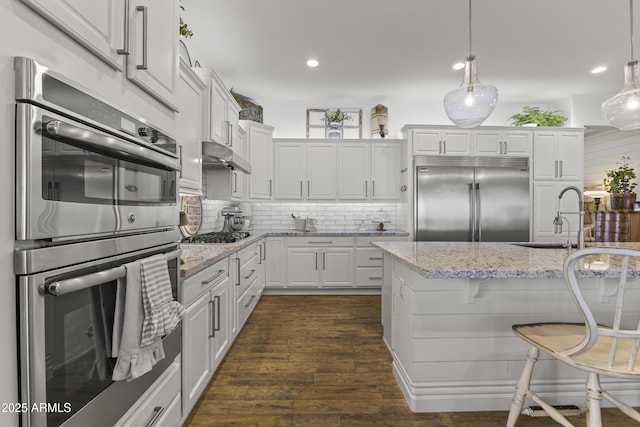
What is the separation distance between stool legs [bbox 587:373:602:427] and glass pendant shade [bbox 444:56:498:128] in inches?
63.7

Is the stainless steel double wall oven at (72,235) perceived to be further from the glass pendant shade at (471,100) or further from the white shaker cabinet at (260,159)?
the white shaker cabinet at (260,159)

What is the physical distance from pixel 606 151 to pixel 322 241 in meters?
5.13

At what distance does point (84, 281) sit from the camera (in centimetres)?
82

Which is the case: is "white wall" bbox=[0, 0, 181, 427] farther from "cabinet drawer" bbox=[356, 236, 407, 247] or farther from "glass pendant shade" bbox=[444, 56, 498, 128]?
"cabinet drawer" bbox=[356, 236, 407, 247]

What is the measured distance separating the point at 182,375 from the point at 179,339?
235 mm

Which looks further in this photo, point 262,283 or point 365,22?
point 262,283

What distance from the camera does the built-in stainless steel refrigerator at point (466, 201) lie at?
4.38m

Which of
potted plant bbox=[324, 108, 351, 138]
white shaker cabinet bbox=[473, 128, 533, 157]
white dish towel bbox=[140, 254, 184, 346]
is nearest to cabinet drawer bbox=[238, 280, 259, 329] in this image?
white dish towel bbox=[140, 254, 184, 346]

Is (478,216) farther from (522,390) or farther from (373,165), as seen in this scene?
(522,390)

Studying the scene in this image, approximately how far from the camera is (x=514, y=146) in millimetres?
4504

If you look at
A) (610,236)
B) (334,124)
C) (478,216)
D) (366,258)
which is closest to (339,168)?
(334,124)

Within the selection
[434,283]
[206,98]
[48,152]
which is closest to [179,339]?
[48,152]

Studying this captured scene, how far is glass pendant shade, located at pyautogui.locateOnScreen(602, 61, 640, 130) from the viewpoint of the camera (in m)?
2.25

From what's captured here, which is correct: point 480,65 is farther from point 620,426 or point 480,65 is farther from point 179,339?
point 179,339
